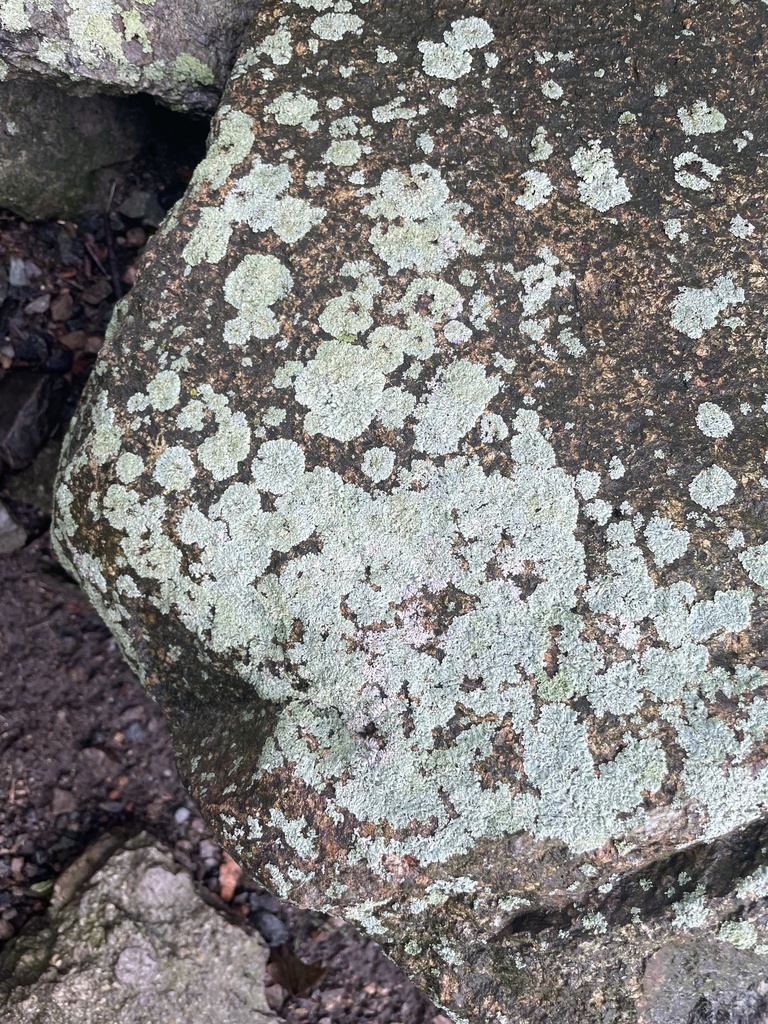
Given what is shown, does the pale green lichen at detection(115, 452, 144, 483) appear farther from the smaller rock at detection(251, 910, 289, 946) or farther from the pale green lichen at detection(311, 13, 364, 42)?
the smaller rock at detection(251, 910, 289, 946)

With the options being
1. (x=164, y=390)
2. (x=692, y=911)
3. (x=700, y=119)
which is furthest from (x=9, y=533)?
(x=700, y=119)

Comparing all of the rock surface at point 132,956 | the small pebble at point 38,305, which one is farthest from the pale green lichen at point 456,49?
the rock surface at point 132,956

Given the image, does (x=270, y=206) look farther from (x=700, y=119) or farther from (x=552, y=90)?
(x=700, y=119)

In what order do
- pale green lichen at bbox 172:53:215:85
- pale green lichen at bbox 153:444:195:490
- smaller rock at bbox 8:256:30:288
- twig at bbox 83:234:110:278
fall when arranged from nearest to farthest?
pale green lichen at bbox 153:444:195:490 → pale green lichen at bbox 172:53:215:85 → smaller rock at bbox 8:256:30:288 → twig at bbox 83:234:110:278

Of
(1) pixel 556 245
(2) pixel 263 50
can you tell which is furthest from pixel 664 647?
(2) pixel 263 50

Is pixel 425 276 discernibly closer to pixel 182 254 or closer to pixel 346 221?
pixel 346 221

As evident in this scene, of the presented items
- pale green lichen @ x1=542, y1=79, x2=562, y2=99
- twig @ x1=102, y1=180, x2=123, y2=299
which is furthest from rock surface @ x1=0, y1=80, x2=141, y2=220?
pale green lichen @ x1=542, y1=79, x2=562, y2=99
